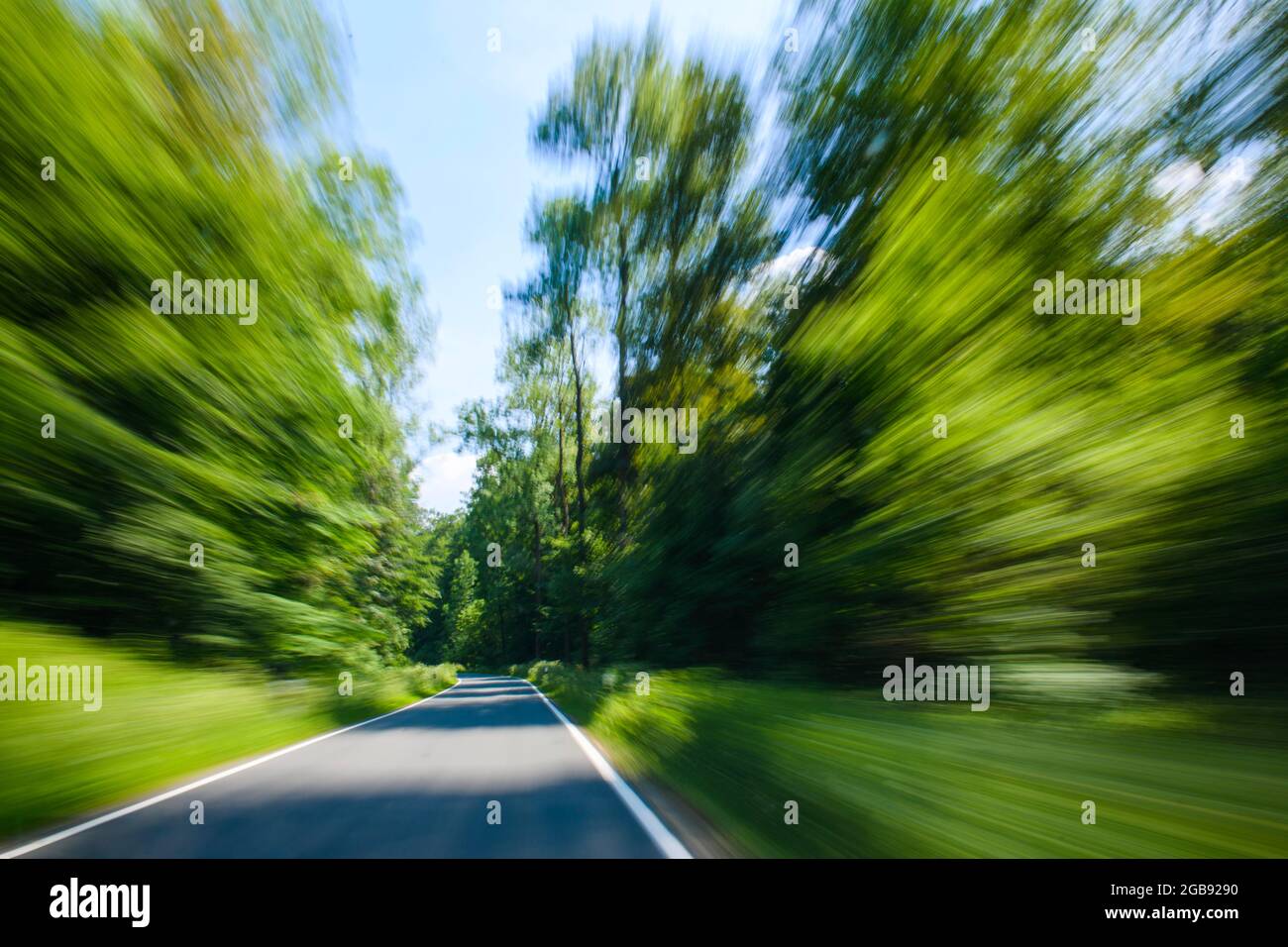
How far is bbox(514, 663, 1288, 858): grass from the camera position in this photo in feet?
9.11

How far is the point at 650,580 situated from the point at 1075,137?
884 centimetres

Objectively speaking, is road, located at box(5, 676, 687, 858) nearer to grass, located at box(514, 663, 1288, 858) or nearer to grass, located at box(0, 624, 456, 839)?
grass, located at box(0, 624, 456, 839)

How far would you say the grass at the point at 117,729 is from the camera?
511 centimetres

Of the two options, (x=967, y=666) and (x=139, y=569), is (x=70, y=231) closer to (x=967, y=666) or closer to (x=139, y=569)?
(x=139, y=569)

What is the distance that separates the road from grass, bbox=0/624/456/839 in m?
0.37

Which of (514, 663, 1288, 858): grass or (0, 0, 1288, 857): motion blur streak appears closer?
(514, 663, 1288, 858): grass

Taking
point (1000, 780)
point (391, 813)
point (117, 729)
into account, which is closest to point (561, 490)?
point (117, 729)

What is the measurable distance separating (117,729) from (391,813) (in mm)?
3022

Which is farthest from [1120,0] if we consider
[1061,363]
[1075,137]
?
[1061,363]

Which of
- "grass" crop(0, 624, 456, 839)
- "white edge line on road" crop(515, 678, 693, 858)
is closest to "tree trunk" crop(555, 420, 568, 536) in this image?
"grass" crop(0, 624, 456, 839)

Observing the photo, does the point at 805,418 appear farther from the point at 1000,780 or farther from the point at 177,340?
the point at 177,340

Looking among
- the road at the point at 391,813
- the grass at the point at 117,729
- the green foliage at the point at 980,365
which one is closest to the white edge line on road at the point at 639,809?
the road at the point at 391,813

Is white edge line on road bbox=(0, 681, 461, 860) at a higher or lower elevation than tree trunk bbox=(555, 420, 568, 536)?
lower

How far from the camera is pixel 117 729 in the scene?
6355 mm
